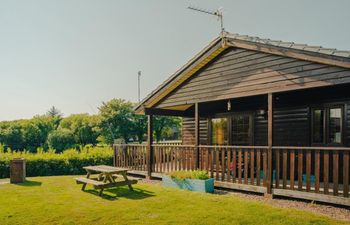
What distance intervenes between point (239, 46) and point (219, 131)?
5.51m

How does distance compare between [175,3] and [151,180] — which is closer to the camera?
[151,180]

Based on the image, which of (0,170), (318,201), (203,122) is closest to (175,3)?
(203,122)

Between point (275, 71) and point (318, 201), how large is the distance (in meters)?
3.62

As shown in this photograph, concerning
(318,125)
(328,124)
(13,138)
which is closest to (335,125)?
(328,124)

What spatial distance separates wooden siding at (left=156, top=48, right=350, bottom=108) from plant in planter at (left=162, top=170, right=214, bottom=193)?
2.64 meters

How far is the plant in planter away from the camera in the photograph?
29.4 feet

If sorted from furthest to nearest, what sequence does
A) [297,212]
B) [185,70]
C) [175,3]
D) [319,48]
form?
[175,3]
[185,70]
[319,48]
[297,212]

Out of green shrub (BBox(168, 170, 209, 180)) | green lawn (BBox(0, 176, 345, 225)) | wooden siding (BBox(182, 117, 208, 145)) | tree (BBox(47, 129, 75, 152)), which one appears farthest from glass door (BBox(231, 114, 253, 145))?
tree (BBox(47, 129, 75, 152))

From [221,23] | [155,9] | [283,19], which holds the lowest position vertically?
[221,23]

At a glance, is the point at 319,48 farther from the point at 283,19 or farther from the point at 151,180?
the point at 151,180

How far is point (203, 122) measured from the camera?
569 inches

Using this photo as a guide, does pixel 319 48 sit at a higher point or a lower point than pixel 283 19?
lower

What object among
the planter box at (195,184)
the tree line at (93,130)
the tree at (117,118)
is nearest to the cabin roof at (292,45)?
the planter box at (195,184)

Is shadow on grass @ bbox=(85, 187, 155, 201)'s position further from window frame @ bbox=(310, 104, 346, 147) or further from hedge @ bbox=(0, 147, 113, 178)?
window frame @ bbox=(310, 104, 346, 147)
